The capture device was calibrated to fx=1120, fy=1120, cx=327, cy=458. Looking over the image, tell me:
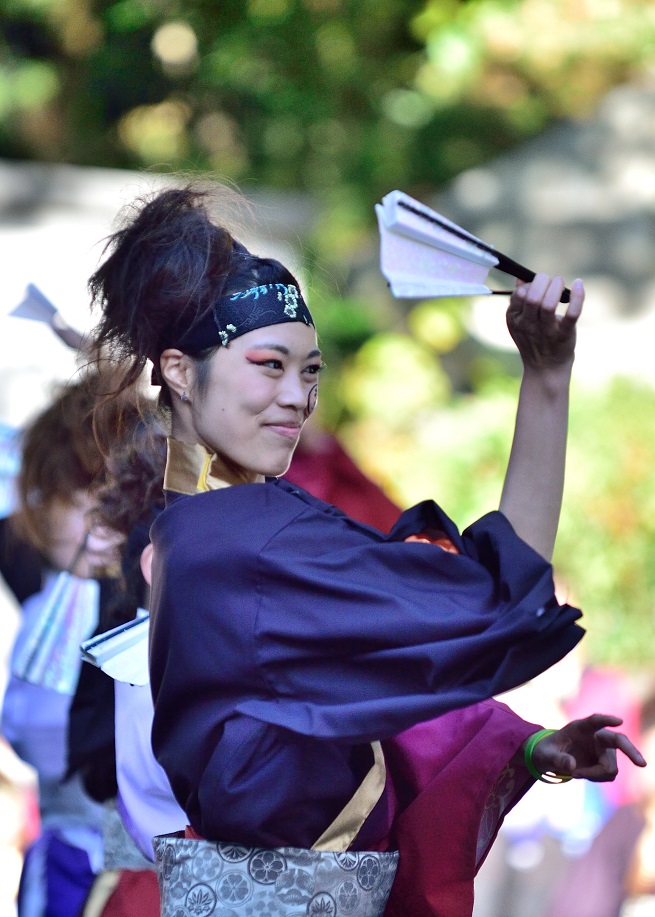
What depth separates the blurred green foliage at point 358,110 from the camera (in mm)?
6445

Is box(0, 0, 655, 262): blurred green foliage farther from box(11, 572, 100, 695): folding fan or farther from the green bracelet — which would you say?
the green bracelet

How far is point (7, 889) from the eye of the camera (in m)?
3.57

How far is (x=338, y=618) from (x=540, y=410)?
42 cm

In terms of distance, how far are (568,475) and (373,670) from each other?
3.93 meters

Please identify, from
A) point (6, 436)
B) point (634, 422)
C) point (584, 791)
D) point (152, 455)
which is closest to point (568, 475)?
point (634, 422)

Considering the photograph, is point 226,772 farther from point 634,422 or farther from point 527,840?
point 634,422

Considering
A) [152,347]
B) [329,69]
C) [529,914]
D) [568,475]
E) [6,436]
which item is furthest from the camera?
[329,69]

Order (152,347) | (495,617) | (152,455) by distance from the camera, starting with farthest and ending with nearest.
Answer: (152,455)
(152,347)
(495,617)

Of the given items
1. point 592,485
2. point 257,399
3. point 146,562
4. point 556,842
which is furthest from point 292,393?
point 592,485

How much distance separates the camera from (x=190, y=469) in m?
1.64

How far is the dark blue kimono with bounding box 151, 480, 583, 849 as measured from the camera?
1.35 metres

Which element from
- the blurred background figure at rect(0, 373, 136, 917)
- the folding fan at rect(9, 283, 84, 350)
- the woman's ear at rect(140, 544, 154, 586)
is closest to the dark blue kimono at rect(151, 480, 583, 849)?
the woman's ear at rect(140, 544, 154, 586)

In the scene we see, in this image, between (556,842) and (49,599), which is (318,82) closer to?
(556,842)

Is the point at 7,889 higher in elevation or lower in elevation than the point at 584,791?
lower
